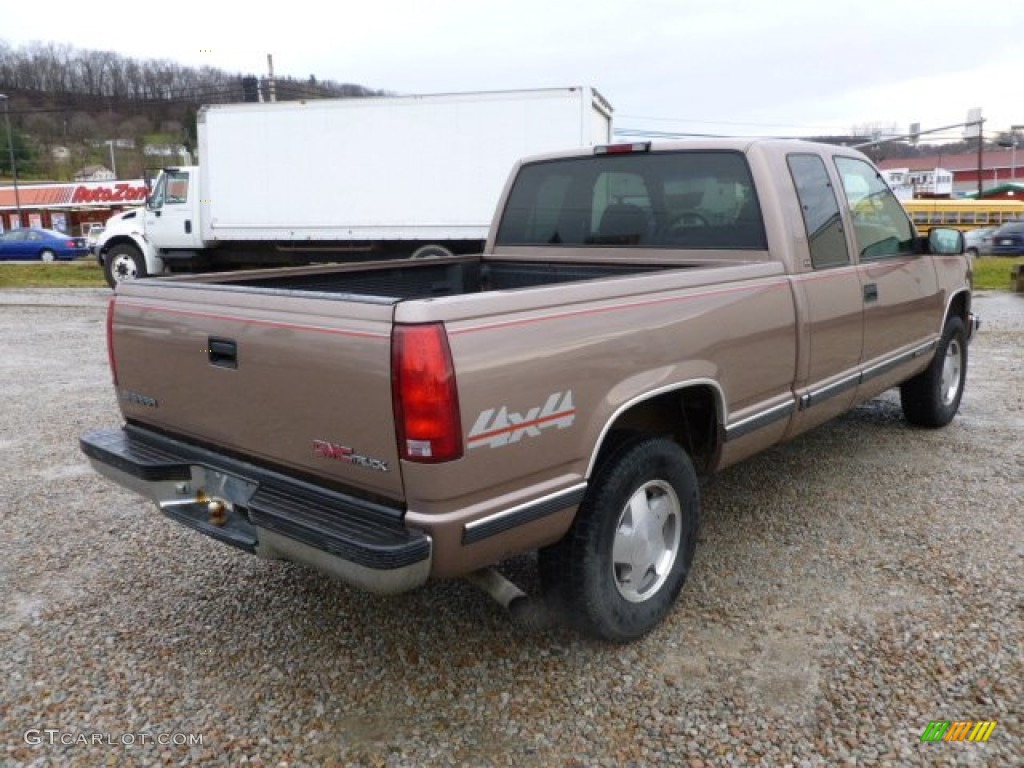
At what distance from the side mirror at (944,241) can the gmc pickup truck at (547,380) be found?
2.16ft

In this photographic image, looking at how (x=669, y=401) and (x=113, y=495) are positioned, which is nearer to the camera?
(x=669, y=401)

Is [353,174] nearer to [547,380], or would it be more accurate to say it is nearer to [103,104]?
[547,380]

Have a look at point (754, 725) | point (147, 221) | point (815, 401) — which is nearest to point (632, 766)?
point (754, 725)

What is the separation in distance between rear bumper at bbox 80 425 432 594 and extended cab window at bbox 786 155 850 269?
260cm

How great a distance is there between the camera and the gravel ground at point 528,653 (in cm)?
266

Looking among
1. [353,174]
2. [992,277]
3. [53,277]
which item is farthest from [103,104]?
[992,277]

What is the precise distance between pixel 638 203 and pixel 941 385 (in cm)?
286

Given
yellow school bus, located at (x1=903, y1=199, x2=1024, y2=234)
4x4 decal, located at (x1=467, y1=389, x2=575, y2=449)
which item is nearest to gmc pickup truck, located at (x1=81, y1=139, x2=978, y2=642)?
4x4 decal, located at (x1=467, y1=389, x2=575, y2=449)

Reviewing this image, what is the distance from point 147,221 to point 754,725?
1702 centimetres

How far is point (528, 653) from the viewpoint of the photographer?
3174 millimetres

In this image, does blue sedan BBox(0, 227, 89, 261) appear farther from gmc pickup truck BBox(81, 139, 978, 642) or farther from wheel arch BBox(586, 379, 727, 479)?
wheel arch BBox(586, 379, 727, 479)

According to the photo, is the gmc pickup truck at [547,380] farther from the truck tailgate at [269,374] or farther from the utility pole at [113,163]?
the utility pole at [113,163]

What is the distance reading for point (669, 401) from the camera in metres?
3.38

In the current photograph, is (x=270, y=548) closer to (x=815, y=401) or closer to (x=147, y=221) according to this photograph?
(x=815, y=401)
